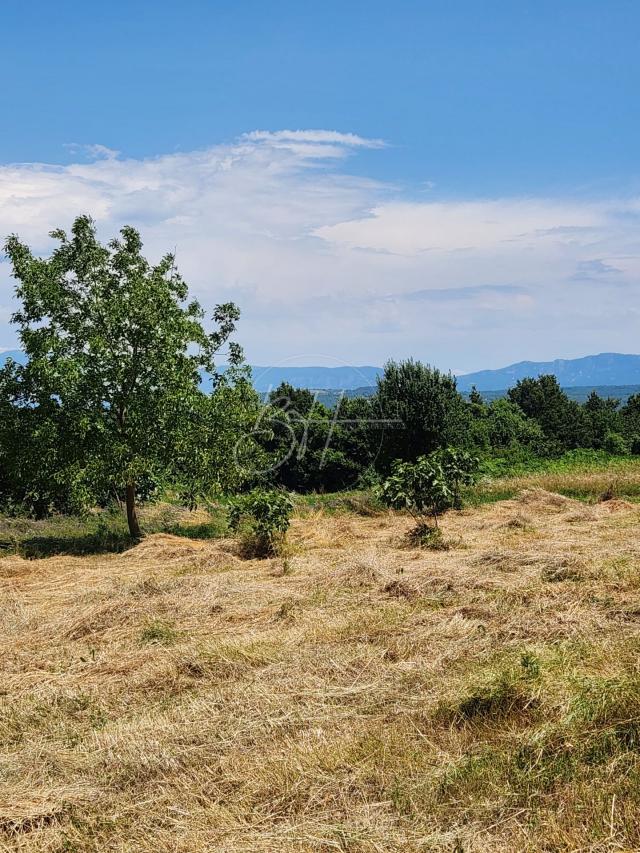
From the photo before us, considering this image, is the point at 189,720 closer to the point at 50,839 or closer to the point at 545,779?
the point at 50,839

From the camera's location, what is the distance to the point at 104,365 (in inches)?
560

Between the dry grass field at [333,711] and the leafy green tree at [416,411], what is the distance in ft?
53.6

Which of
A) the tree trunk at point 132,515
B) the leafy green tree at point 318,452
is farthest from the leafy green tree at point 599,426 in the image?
the tree trunk at point 132,515

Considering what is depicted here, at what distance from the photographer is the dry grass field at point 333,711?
3.88 m

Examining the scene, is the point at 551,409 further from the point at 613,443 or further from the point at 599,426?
the point at 613,443

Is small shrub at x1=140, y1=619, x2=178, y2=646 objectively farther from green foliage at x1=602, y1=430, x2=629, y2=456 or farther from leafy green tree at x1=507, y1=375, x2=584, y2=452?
leafy green tree at x1=507, y1=375, x2=584, y2=452

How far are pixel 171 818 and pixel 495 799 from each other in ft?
6.21

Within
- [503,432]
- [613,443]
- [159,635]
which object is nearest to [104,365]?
[159,635]

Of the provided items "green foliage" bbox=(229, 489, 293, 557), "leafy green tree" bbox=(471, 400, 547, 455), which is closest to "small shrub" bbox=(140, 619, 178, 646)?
"green foliage" bbox=(229, 489, 293, 557)

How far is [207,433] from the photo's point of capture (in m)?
15.0

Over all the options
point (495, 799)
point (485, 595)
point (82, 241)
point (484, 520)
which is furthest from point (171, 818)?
point (82, 241)

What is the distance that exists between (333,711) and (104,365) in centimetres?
1058

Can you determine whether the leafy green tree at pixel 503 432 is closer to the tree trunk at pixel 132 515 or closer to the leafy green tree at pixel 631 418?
the leafy green tree at pixel 631 418

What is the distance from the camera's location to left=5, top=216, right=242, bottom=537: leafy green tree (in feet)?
45.2
